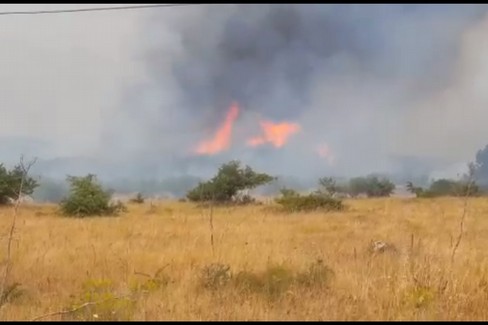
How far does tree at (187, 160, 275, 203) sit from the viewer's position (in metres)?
24.0

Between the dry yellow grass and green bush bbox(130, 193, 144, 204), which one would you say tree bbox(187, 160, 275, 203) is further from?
the dry yellow grass

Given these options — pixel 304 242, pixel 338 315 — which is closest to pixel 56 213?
pixel 304 242

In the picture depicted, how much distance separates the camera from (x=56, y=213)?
59.6ft

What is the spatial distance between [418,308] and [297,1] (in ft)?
9.67

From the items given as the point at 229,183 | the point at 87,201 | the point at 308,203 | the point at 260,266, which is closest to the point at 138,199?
the point at 229,183

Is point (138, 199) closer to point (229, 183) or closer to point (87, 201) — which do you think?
point (229, 183)

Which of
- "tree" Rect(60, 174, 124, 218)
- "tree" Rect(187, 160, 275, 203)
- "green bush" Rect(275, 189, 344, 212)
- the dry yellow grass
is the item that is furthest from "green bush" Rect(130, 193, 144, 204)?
the dry yellow grass

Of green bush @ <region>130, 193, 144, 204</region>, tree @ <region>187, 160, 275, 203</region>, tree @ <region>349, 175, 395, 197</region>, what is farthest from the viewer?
Answer: tree @ <region>349, 175, 395, 197</region>

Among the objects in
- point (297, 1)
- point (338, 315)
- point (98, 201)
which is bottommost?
point (338, 315)

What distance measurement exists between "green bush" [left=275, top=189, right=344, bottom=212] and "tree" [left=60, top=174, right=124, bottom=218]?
19.7ft

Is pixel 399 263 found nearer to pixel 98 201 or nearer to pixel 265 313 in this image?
pixel 265 313

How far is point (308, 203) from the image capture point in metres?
19.0

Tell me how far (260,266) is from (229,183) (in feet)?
58.1

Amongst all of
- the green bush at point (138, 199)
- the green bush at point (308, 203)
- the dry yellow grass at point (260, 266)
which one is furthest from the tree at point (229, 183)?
the dry yellow grass at point (260, 266)
